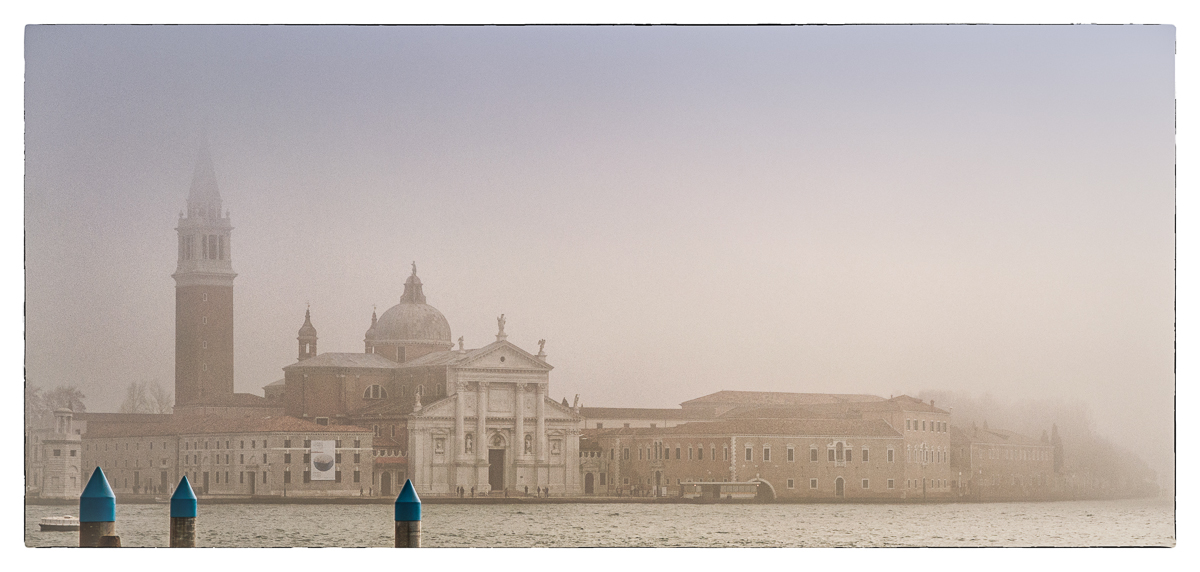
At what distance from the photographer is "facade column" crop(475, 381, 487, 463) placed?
18141mm

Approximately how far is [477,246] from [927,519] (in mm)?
4906

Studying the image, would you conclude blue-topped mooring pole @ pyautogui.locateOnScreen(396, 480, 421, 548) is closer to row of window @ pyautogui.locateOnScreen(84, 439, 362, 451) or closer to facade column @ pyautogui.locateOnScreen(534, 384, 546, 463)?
facade column @ pyautogui.locateOnScreen(534, 384, 546, 463)

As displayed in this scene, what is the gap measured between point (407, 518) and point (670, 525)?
18.6ft

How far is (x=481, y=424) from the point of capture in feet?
60.1

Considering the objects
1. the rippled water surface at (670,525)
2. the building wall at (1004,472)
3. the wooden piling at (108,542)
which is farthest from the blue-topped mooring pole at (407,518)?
the building wall at (1004,472)

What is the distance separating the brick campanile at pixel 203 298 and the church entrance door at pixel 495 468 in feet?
8.45

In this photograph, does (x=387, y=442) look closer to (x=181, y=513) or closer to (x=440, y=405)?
(x=440, y=405)

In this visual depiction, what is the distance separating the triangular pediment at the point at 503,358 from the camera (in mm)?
16938

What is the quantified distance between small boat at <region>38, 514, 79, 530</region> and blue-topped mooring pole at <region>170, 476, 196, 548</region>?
3.77 meters

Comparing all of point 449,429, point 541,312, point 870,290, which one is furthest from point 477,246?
A: point 870,290

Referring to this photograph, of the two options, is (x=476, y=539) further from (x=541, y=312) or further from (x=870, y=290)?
(x=870, y=290)

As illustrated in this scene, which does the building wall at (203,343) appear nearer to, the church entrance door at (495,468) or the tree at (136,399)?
the tree at (136,399)

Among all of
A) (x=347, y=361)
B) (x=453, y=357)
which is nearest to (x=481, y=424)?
(x=453, y=357)

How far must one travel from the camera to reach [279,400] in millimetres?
17375
